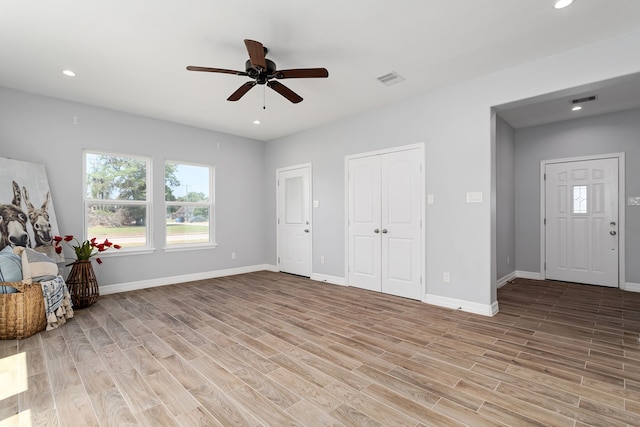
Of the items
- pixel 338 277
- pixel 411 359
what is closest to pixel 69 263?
pixel 338 277

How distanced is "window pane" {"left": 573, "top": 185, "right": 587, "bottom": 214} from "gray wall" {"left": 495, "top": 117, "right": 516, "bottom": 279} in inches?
35.1

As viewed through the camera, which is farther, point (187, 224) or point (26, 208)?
point (187, 224)

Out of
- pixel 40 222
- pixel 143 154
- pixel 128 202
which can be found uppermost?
pixel 143 154

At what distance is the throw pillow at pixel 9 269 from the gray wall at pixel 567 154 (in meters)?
7.43

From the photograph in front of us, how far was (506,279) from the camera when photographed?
525 cm

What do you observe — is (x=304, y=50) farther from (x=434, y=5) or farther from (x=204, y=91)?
(x=204, y=91)

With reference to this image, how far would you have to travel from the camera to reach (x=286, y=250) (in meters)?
6.19

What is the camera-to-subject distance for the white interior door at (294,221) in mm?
5758

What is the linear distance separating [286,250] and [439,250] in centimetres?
325

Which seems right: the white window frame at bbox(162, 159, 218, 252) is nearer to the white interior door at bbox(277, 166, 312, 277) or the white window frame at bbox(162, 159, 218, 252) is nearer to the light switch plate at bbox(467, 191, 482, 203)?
the white interior door at bbox(277, 166, 312, 277)

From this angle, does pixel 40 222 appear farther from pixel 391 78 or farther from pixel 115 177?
pixel 391 78

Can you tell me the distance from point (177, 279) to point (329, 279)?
275 cm

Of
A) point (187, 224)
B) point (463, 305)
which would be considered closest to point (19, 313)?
point (187, 224)

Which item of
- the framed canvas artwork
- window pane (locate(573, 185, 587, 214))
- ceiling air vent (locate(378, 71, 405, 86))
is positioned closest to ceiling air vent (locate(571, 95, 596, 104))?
window pane (locate(573, 185, 587, 214))
